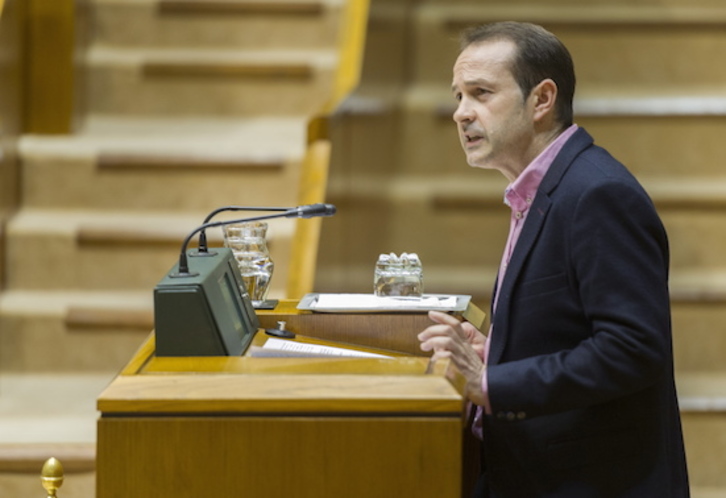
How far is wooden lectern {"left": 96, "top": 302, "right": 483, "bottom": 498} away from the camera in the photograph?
53.6 inches

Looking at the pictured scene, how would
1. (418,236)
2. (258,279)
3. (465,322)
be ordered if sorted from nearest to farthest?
(465,322) → (258,279) → (418,236)

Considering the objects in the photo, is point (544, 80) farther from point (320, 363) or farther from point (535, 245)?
point (320, 363)

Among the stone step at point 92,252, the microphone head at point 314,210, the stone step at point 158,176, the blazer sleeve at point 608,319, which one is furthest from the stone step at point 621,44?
the blazer sleeve at point 608,319

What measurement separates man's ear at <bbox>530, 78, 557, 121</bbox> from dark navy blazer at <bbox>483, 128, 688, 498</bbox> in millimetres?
58

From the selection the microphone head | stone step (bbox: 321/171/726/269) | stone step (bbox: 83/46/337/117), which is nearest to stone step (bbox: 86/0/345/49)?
stone step (bbox: 83/46/337/117)

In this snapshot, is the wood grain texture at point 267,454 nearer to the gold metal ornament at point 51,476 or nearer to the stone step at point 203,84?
the gold metal ornament at point 51,476

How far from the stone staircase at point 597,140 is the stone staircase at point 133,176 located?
183mm

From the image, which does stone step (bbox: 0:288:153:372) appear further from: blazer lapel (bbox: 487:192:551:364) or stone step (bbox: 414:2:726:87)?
blazer lapel (bbox: 487:192:551:364)

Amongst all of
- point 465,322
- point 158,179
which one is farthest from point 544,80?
point 158,179

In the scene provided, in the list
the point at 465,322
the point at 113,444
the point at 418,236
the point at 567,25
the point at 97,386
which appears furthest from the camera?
the point at 567,25

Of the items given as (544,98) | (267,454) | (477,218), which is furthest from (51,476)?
(477,218)

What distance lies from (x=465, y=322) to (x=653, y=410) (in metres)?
0.35

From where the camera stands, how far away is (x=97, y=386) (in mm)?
3404

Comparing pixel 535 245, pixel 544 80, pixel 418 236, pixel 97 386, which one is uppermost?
pixel 544 80
